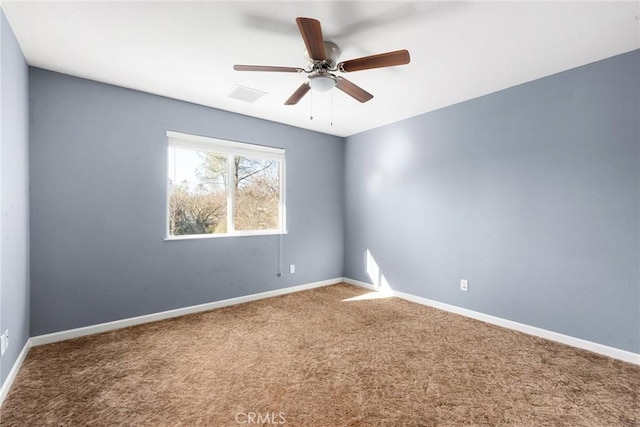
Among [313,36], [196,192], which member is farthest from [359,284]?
[313,36]

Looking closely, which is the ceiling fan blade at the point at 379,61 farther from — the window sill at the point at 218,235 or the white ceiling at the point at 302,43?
the window sill at the point at 218,235

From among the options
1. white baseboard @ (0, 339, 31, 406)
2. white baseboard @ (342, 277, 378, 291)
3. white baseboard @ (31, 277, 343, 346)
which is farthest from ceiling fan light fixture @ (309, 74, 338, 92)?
white baseboard @ (342, 277, 378, 291)

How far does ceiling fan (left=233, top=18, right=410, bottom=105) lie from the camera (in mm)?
1743

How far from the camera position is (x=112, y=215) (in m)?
2.98

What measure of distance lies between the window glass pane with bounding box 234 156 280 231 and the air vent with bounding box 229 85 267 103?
2.86 feet

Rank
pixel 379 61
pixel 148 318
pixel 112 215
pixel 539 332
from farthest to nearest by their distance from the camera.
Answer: pixel 148 318
pixel 112 215
pixel 539 332
pixel 379 61

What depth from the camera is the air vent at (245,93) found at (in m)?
3.07

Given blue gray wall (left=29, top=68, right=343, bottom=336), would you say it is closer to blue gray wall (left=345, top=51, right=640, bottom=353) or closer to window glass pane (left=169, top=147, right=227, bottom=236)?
window glass pane (left=169, top=147, right=227, bottom=236)

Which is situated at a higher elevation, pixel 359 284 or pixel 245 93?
pixel 245 93

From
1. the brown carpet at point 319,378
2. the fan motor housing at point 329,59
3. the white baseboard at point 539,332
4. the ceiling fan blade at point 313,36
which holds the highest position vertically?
the fan motor housing at point 329,59

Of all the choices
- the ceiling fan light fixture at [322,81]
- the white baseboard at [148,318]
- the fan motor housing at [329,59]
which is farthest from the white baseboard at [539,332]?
the fan motor housing at [329,59]

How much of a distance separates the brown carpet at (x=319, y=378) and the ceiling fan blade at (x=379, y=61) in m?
2.21

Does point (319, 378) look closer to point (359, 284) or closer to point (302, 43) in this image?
point (302, 43)

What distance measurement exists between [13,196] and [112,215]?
0.88m
